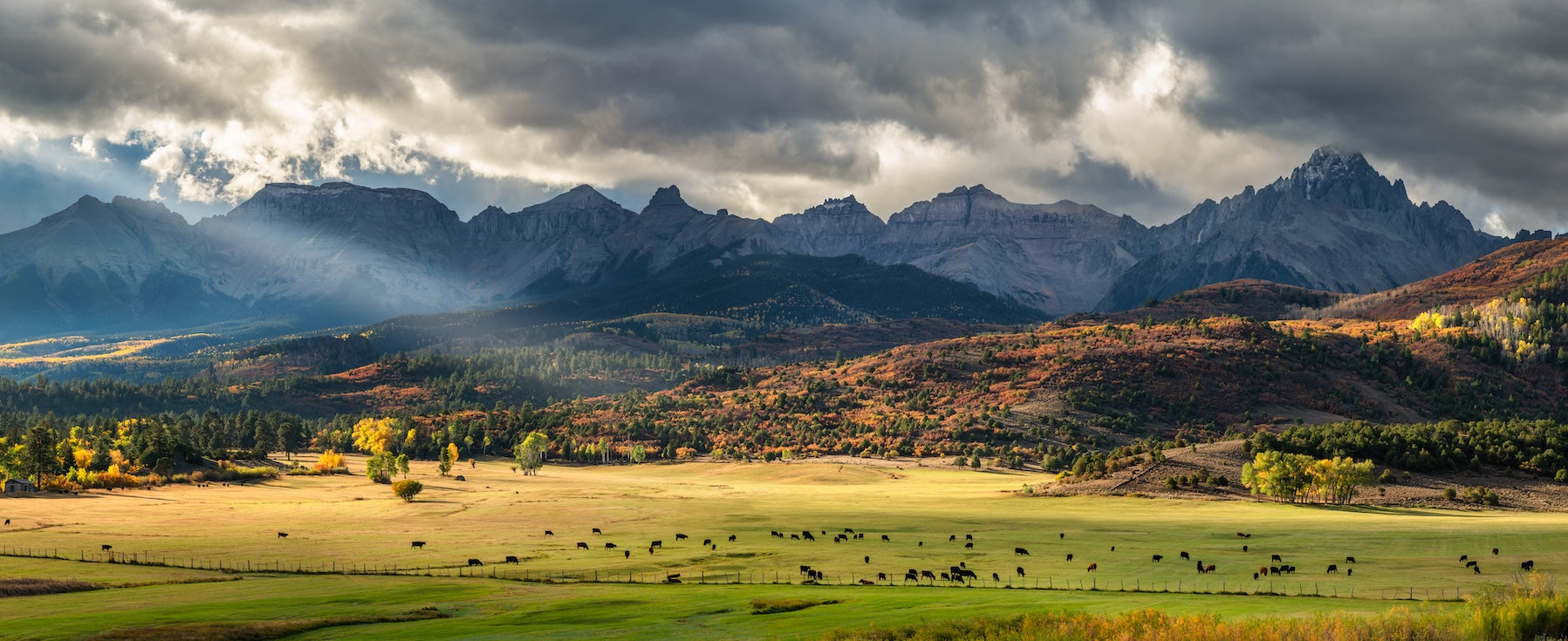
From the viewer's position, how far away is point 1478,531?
104875 mm

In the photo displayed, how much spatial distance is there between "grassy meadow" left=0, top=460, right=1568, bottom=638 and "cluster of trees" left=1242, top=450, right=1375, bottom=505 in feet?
22.3

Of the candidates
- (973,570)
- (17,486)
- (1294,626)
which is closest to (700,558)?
(973,570)

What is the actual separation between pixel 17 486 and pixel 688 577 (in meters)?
135

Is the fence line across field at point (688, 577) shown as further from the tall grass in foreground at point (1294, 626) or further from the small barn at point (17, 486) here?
the small barn at point (17, 486)

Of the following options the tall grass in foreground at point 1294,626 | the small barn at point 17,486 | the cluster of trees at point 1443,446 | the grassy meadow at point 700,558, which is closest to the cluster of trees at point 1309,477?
the grassy meadow at point 700,558

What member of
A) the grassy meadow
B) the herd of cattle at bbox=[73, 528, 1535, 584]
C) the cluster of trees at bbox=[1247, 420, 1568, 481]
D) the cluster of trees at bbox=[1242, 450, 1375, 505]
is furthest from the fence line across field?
the cluster of trees at bbox=[1247, 420, 1568, 481]

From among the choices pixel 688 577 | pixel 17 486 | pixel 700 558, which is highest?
pixel 17 486

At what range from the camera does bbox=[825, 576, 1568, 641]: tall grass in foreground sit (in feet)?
162

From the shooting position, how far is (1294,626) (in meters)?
51.8

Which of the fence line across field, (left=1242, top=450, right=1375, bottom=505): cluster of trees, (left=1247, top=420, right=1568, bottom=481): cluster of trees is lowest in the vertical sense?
the fence line across field

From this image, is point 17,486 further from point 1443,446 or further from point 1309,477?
point 1443,446

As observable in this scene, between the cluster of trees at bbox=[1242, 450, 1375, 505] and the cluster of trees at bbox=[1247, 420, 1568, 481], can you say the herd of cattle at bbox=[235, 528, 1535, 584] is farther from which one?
the cluster of trees at bbox=[1247, 420, 1568, 481]

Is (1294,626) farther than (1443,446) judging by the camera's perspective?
No

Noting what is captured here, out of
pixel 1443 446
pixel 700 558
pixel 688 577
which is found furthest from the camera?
pixel 1443 446
